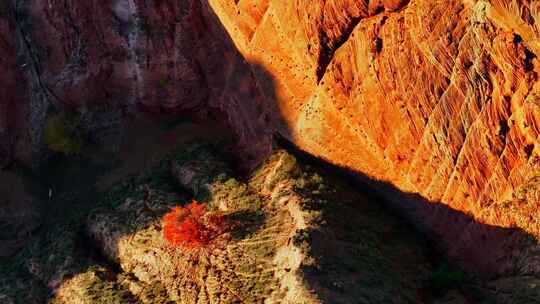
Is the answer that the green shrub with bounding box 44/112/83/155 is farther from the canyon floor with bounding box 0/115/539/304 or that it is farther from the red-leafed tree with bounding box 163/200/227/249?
the red-leafed tree with bounding box 163/200/227/249

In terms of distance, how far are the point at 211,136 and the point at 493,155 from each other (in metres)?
19.0

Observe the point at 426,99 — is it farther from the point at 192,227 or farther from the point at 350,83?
the point at 192,227

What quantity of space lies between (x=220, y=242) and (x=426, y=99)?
12402mm

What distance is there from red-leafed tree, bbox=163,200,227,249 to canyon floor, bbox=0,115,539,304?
45 cm

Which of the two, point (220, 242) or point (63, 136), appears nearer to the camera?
point (220, 242)

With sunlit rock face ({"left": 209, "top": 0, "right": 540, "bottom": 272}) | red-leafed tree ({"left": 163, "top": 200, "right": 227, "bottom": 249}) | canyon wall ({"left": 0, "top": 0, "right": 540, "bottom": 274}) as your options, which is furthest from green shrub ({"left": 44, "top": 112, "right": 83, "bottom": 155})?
sunlit rock face ({"left": 209, "top": 0, "right": 540, "bottom": 272})

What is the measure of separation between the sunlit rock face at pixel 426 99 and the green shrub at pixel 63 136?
13930 millimetres

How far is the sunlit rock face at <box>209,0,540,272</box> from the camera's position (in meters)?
38.8

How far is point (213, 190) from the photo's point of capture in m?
45.8

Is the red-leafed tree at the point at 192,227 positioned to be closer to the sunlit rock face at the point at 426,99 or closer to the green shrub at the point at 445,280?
the sunlit rock face at the point at 426,99

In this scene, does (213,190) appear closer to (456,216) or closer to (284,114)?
(284,114)

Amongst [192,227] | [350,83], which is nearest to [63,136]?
[192,227]

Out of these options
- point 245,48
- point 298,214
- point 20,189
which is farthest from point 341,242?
point 20,189

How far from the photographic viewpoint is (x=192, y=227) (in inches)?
1661
